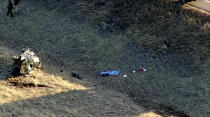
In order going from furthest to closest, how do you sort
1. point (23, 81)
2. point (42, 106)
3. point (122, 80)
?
point (122, 80)
point (23, 81)
point (42, 106)

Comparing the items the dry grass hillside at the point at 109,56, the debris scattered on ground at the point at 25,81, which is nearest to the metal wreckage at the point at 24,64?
the debris scattered on ground at the point at 25,81

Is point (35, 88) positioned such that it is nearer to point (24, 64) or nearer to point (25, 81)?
point (25, 81)

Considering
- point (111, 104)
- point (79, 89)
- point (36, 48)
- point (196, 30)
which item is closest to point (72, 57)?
point (36, 48)

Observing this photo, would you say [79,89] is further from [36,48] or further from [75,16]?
[75,16]

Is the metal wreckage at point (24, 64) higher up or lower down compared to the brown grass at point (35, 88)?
higher up

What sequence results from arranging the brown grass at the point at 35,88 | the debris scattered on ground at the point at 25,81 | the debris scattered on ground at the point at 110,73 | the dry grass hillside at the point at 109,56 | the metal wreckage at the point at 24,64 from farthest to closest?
the debris scattered on ground at the point at 110,73 < the metal wreckage at the point at 24,64 < the debris scattered on ground at the point at 25,81 < the dry grass hillside at the point at 109,56 < the brown grass at the point at 35,88

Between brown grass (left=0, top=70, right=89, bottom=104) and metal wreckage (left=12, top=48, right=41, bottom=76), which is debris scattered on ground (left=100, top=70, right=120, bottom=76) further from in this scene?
metal wreckage (left=12, top=48, right=41, bottom=76)

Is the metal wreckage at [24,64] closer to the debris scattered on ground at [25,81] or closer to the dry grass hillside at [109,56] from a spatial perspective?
the debris scattered on ground at [25,81]

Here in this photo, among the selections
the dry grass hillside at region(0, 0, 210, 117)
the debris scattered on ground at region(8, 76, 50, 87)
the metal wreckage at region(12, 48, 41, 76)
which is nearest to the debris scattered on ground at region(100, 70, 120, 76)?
the dry grass hillside at region(0, 0, 210, 117)

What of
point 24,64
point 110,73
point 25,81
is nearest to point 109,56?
point 110,73
